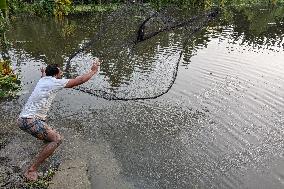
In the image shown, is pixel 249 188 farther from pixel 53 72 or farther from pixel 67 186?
pixel 53 72

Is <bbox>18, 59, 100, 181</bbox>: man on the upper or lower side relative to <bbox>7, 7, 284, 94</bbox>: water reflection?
upper

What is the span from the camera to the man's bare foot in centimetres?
630

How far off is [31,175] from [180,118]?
413 centimetres

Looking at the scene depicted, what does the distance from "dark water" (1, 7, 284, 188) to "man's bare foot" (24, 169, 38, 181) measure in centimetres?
87

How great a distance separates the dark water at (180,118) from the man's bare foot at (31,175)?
2.87 feet

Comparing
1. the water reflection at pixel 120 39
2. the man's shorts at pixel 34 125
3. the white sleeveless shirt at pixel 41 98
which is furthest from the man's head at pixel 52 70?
the water reflection at pixel 120 39

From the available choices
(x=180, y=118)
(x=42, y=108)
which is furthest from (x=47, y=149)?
(x=180, y=118)

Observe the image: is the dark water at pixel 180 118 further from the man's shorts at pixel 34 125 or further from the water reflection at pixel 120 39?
the man's shorts at pixel 34 125

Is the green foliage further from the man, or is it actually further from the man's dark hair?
the man's dark hair

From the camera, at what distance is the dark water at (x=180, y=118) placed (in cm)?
698

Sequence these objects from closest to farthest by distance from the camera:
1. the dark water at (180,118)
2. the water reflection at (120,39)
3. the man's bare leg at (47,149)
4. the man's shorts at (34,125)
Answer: the man's shorts at (34,125), the man's bare leg at (47,149), the dark water at (180,118), the water reflection at (120,39)

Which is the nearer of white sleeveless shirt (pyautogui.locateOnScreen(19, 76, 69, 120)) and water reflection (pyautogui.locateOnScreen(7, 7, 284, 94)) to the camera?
white sleeveless shirt (pyautogui.locateOnScreen(19, 76, 69, 120))

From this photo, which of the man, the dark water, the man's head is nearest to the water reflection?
the dark water

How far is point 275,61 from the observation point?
14406mm
